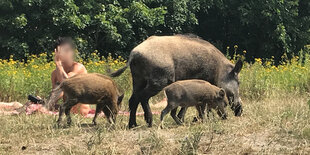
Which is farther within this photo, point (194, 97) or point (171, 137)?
point (194, 97)

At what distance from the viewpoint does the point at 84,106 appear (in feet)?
31.1

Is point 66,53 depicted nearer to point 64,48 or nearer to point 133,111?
point 64,48

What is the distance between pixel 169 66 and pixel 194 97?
0.57 metres

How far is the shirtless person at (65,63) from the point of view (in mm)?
8758

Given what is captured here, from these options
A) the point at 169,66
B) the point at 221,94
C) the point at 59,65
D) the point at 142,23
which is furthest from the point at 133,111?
the point at 142,23

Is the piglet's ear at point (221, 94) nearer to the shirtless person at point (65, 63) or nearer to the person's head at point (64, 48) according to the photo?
the shirtless person at point (65, 63)

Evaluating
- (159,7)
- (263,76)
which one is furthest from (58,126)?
(159,7)

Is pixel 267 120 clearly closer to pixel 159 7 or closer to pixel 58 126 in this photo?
pixel 58 126

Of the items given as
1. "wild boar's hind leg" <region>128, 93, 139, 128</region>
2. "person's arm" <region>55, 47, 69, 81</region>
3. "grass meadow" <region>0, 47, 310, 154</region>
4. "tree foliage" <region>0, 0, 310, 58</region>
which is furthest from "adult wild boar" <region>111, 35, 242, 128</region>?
"tree foliage" <region>0, 0, 310, 58</region>

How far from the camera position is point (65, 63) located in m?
9.23

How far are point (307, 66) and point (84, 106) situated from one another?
6.22 m

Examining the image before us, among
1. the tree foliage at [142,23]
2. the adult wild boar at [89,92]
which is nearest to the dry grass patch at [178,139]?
the adult wild boar at [89,92]

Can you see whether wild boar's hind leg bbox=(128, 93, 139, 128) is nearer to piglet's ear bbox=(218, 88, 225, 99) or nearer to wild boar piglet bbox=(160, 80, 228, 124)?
wild boar piglet bbox=(160, 80, 228, 124)

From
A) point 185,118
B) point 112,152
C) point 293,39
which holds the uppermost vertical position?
point 112,152
